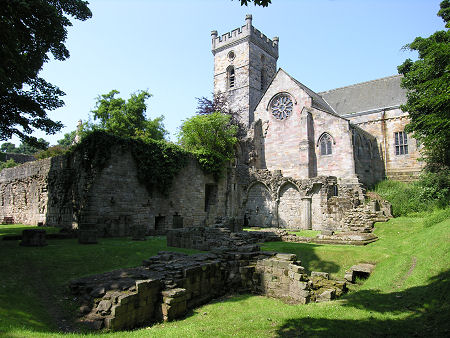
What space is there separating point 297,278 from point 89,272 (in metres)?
6.29

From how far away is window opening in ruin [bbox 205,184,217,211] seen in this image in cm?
2525

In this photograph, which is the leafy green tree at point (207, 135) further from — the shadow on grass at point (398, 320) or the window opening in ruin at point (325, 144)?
the shadow on grass at point (398, 320)

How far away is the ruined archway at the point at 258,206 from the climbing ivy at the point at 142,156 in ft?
23.6

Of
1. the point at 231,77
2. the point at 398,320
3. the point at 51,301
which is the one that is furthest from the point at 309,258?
the point at 231,77

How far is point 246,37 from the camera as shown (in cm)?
3884

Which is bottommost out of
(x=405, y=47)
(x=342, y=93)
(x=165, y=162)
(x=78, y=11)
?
(x=165, y=162)

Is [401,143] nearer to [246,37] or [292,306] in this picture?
[246,37]

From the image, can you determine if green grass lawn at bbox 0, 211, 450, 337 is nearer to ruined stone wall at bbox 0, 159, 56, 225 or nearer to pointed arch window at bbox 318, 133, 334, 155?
ruined stone wall at bbox 0, 159, 56, 225

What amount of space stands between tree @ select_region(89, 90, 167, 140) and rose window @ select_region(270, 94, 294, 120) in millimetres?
13850

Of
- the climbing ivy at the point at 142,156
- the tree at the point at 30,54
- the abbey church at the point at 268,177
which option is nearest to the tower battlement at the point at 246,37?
the abbey church at the point at 268,177

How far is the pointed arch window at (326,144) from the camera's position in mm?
26438

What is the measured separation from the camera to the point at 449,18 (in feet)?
62.7

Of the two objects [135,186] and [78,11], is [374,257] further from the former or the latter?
[78,11]

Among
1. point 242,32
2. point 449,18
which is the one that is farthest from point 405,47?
point 242,32
